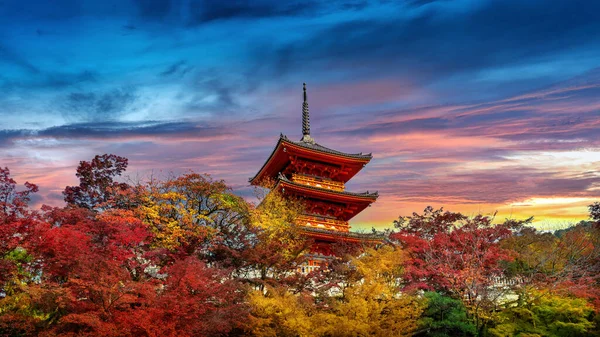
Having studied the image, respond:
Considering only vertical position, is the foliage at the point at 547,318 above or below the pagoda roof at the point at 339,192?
below

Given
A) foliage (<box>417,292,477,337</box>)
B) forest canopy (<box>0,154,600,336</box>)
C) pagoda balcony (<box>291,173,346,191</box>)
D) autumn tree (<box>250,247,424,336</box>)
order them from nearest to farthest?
forest canopy (<box>0,154,600,336</box>)
autumn tree (<box>250,247,424,336</box>)
foliage (<box>417,292,477,337</box>)
pagoda balcony (<box>291,173,346,191</box>)

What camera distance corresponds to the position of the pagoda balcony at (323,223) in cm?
2897

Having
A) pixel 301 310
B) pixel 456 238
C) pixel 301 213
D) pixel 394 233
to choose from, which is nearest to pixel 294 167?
pixel 301 213

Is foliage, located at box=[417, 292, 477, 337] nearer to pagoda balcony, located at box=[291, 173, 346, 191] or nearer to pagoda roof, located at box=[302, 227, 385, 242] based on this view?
pagoda roof, located at box=[302, 227, 385, 242]

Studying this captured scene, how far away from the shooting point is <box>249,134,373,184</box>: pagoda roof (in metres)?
30.5

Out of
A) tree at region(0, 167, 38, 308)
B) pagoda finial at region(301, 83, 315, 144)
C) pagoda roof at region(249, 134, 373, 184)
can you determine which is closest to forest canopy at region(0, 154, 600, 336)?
tree at region(0, 167, 38, 308)

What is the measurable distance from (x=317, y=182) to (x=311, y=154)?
197 centimetres

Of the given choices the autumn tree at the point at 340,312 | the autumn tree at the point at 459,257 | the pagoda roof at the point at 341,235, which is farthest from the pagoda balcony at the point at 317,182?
the autumn tree at the point at 340,312

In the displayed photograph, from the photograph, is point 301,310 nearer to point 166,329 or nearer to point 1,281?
point 166,329

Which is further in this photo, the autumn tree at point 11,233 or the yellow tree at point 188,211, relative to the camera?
the yellow tree at point 188,211

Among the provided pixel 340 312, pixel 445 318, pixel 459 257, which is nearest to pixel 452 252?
pixel 459 257

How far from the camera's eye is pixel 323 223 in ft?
97.9

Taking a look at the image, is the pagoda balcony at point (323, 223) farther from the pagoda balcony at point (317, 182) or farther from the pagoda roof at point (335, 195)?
the pagoda balcony at point (317, 182)

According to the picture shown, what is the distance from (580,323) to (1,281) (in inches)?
777
